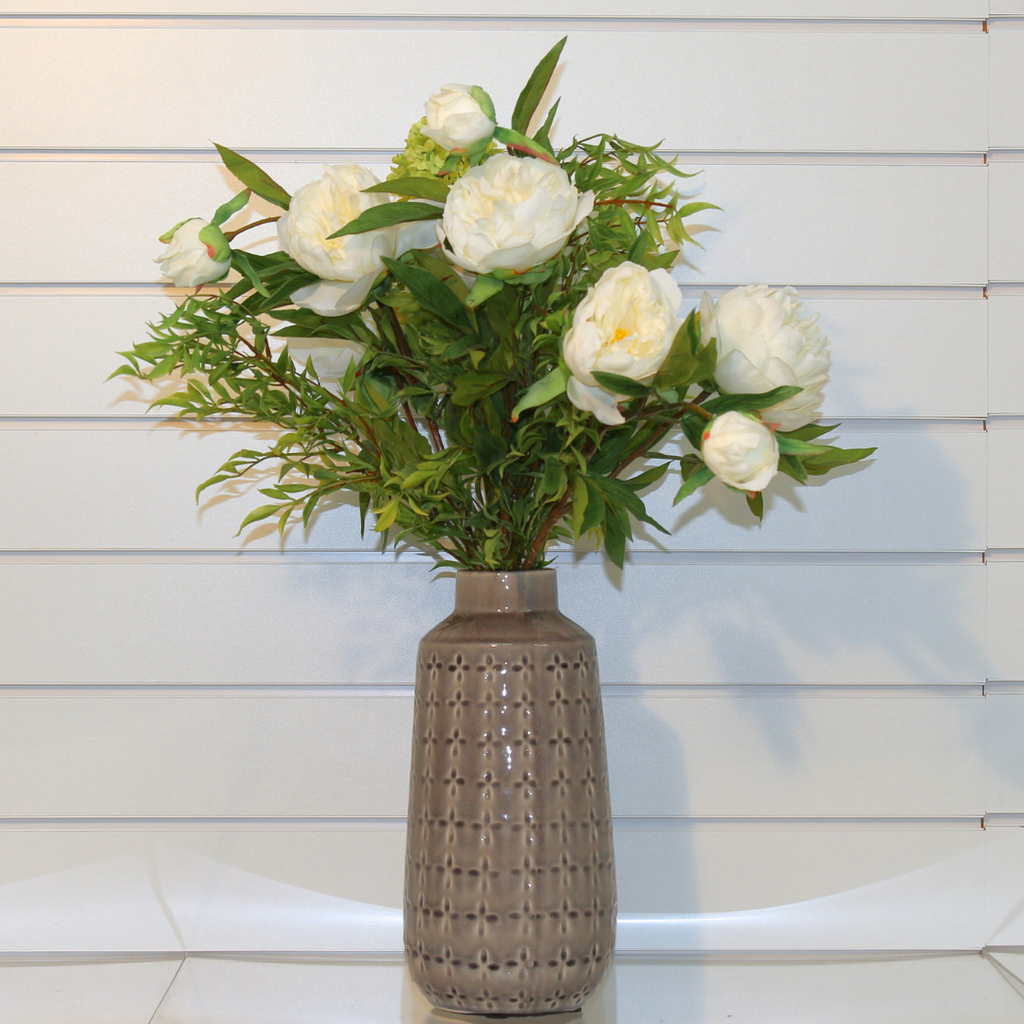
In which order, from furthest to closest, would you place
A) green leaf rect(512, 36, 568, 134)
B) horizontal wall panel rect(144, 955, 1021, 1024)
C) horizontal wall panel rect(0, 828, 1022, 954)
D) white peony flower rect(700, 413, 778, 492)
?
horizontal wall panel rect(0, 828, 1022, 954)
horizontal wall panel rect(144, 955, 1021, 1024)
green leaf rect(512, 36, 568, 134)
white peony flower rect(700, 413, 778, 492)

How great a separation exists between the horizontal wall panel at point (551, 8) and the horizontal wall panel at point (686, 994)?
0.99 m

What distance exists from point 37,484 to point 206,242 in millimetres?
477

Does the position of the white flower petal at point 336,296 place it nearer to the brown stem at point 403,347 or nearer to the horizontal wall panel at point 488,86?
the brown stem at point 403,347

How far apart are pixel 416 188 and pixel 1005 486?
2.39ft

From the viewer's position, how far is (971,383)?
3.22 ft

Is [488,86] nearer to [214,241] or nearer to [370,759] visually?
[214,241]

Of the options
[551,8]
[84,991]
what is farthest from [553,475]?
[84,991]

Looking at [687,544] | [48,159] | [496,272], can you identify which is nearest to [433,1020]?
[687,544]

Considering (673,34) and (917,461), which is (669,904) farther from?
(673,34)

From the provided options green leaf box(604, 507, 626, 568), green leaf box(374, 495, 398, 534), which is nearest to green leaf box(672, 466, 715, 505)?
green leaf box(604, 507, 626, 568)

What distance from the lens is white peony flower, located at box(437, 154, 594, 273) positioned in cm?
56

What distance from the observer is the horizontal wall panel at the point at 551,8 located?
964 mm

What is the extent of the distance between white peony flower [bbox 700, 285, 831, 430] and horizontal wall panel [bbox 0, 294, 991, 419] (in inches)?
14.6

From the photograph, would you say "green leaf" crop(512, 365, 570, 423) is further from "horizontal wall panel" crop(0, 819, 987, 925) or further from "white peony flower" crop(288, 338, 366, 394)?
"horizontal wall panel" crop(0, 819, 987, 925)
